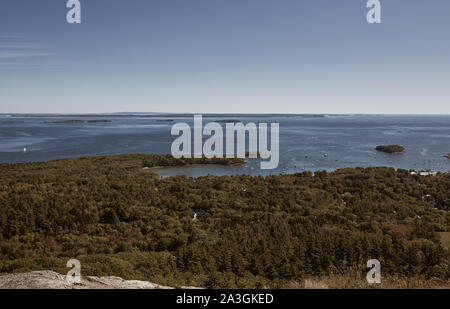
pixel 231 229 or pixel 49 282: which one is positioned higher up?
pixel 49 282

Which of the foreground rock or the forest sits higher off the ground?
the foreground rock

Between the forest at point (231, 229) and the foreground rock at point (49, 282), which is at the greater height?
the foreground rock at point (49, 282)

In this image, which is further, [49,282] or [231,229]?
[231,229]

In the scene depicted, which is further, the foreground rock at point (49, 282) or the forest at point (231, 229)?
the forest at point (231, 229)

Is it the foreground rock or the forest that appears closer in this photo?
the foreground rock
